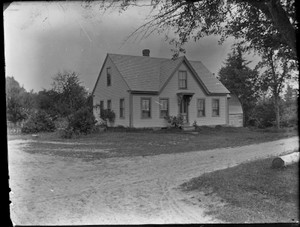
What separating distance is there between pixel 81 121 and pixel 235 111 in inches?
52.3

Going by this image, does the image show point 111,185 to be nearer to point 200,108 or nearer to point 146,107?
point 146,107

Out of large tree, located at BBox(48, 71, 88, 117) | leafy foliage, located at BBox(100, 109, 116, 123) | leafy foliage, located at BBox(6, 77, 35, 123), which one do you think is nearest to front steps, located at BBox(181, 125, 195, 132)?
leafy foliage, located at BBox(100, 109, 116, 123)

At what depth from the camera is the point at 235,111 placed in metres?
2.12

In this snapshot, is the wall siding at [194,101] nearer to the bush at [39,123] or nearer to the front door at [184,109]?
the front door at [184,109]

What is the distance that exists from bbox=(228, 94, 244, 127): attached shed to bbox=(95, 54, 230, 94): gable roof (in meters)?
0.10

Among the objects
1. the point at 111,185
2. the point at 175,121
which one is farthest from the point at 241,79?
the point at 111,185

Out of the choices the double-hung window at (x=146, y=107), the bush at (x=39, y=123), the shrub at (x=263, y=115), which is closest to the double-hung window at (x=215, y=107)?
the shrub at (x=263, y=115)

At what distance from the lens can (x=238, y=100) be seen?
208 cm

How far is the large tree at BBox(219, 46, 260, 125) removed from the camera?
2.00m

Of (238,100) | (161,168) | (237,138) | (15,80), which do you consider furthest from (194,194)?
(15,80)

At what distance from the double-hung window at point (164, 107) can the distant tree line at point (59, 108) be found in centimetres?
59

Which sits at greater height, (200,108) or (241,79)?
(241,79)

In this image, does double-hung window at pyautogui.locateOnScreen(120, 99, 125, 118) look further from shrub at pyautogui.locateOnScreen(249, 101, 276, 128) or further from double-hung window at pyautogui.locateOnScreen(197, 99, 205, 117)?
shrub at pyautogui.locateOnScreen(249, 101, 276, 128)

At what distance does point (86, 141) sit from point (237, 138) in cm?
129
